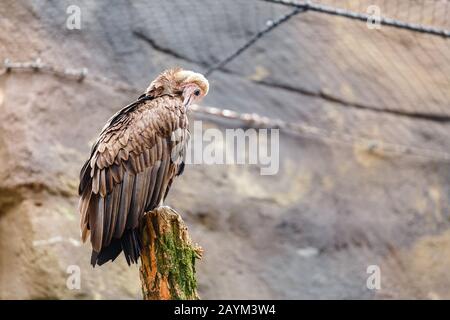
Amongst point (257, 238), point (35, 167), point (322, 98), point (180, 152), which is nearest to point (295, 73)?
point (322, 98)

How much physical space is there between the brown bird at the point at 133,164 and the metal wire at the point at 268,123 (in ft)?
6.74

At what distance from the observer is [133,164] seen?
15.7 ft

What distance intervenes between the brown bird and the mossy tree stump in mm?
92

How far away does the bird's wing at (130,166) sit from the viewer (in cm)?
461

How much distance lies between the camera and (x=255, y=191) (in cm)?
762

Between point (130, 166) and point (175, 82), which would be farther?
point (175, 82)

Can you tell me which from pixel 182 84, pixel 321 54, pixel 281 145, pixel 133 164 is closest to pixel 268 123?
pixel 281 145

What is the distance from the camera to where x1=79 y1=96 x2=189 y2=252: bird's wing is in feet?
15.1

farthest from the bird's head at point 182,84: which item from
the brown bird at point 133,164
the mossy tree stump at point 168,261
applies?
the mossy tree stump at point 168,261

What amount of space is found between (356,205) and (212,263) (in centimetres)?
141

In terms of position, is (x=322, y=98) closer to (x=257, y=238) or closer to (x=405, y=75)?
(x=405, y=75)

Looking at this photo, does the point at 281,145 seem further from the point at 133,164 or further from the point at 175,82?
the point at 133,164

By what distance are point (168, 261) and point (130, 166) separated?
636 millimetres

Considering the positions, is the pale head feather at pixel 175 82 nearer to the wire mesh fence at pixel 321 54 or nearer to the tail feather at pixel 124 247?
the tail feather at pixel 124 247
